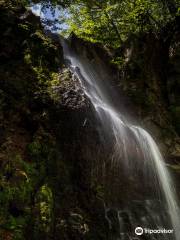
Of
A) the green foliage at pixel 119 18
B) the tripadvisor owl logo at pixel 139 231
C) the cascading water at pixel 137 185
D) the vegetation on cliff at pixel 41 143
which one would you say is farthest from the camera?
the green foliage at pixel 119 18

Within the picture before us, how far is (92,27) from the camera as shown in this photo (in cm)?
1722

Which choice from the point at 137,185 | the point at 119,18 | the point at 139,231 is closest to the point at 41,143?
the point at 139,231

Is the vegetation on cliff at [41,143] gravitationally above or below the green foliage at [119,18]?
below

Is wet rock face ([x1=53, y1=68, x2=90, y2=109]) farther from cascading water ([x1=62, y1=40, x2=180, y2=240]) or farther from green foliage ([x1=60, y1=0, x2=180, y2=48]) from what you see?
green foliage ([x1=60, y1=0, x2=180, y2=48])

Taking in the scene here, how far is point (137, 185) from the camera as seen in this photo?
9.93 meters

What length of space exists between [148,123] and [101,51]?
4342 millimetres

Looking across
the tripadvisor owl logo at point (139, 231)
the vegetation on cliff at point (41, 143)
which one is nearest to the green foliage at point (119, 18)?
the vegetation on cliff at point (41, 143)

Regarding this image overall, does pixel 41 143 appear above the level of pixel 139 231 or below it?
above

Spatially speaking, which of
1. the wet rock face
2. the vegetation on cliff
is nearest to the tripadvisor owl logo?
the vegetation on cliff

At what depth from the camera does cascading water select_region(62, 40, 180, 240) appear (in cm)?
831

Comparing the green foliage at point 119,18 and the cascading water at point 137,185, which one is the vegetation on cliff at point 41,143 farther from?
the green foliage at point 119,18

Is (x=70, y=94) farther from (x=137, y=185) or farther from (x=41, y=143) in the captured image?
(x=137, y=185)

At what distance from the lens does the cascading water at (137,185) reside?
8.31m

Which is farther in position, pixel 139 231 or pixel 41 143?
pixel 139 231
